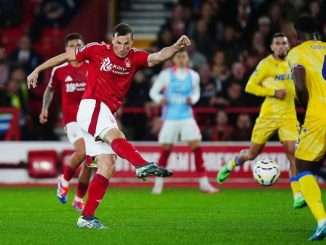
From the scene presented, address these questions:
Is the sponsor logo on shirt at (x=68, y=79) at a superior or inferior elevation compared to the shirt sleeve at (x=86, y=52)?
inferior

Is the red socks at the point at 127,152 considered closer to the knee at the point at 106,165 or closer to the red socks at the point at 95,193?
the knee at the point at 106,165

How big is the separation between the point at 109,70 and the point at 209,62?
9.95 metres

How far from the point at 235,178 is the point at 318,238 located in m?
8.75

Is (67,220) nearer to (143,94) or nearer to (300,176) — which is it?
(300,176)

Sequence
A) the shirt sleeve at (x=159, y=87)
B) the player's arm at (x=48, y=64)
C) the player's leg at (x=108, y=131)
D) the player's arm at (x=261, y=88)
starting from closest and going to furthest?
1. the player's leg at (x=108, y=131)
2. the player's arm at (x=48, y=64)
3. the player's arm at (x=261, y=88)
4. the shirt sleeve at (x=159, y=87)

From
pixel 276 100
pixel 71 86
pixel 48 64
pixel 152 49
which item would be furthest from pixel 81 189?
pixel 152 49

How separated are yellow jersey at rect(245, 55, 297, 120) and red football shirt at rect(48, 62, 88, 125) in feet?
8.56

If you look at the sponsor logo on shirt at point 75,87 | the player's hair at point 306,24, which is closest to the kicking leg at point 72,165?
the sponsor logo on shirt at point 75,87

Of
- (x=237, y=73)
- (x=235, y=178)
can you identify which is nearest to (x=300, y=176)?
(x=235, y=178)

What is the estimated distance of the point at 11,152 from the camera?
763 inches

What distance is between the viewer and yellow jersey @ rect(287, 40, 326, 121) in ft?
35.7

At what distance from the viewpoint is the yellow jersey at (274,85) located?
15.8 meters

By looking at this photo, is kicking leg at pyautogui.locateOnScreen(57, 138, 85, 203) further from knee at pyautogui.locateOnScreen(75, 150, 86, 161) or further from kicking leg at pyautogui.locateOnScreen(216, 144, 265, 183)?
kicking leg at pyautogui.locateOnScreen(216, 144, 265, 183)

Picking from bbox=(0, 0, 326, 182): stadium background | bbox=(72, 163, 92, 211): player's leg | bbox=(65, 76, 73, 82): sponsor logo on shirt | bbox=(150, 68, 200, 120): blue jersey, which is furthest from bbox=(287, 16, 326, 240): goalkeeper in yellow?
bbox=(0, 0, 326, 182): stadium background
